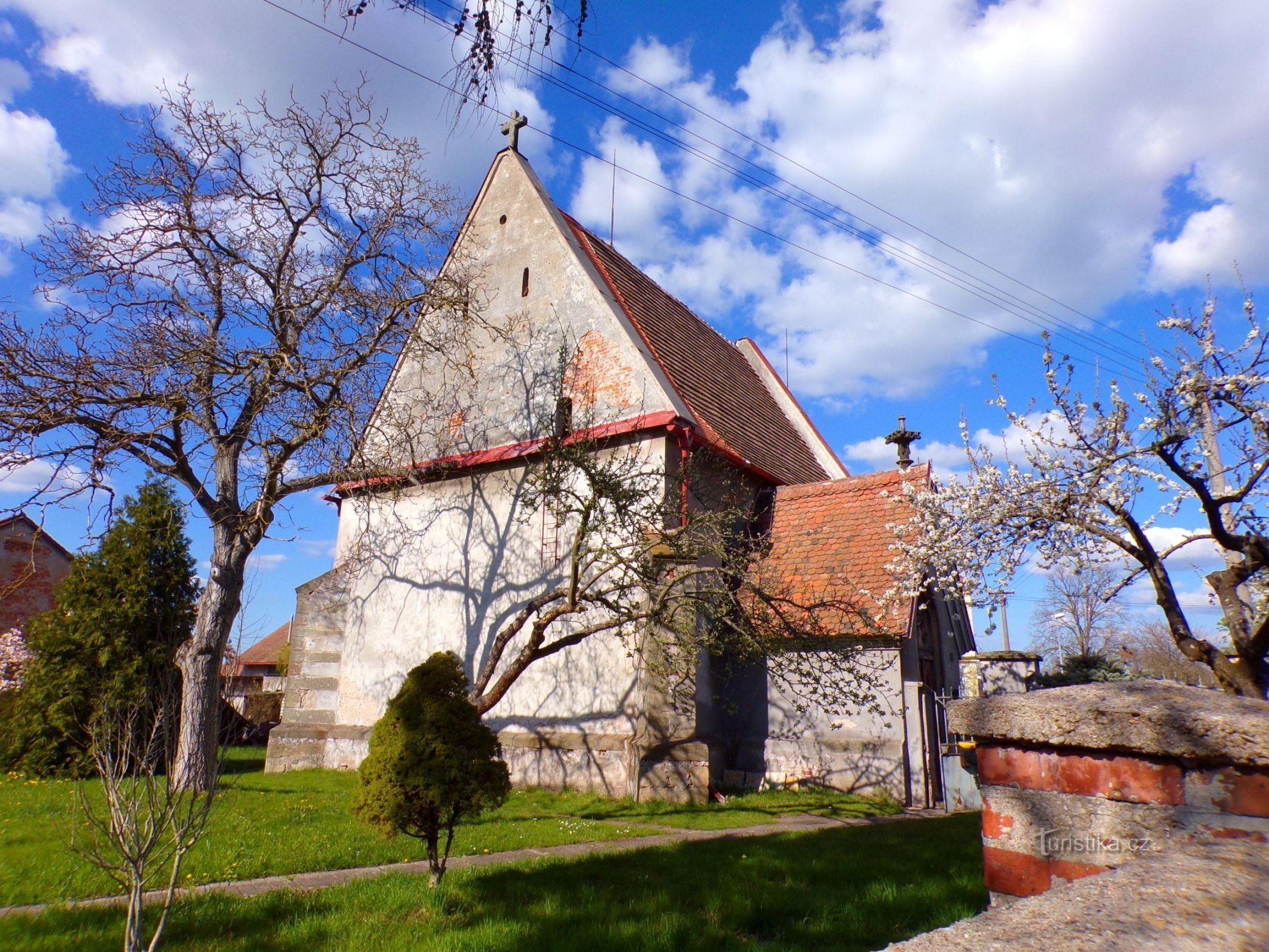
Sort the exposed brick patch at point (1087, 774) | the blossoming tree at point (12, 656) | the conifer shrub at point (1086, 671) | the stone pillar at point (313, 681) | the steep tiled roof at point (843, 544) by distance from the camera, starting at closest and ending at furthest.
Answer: the exposed brick patch at point (1087, 774) → the steep tiled roof at point (843, 544) → the stone pillar at point (313, 681) → the blossoming tree at point (12, 656) → the conifer shrub at point (1086, 671)

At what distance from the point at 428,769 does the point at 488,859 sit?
2.18m

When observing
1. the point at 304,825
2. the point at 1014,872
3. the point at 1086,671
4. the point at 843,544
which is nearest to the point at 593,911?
the point at 1014,872

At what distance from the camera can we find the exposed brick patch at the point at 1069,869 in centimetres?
190

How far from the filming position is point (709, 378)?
53.3 feet

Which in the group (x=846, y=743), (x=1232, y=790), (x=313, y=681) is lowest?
(x=846, y=743)

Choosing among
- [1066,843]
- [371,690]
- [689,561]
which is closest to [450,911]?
[1066,843]

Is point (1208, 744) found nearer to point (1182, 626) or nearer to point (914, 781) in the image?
point (1182, 626)

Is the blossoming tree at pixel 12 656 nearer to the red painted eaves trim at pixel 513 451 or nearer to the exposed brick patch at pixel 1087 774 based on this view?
the red painted eaves trim at pixel 513 451

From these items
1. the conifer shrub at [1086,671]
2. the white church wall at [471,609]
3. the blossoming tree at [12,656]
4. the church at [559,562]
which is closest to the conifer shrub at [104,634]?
the blossoming tree at [12,656]

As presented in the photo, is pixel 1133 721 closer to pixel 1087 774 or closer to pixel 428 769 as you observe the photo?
pixel 1087 774

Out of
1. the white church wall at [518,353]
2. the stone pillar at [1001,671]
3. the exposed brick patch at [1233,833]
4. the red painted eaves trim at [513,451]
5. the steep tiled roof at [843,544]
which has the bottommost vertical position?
the exposed brick patch at [1233,833]

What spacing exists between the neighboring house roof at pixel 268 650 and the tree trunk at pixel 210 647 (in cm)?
2972

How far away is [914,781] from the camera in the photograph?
11.9 metres

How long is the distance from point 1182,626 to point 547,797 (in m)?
8.77
